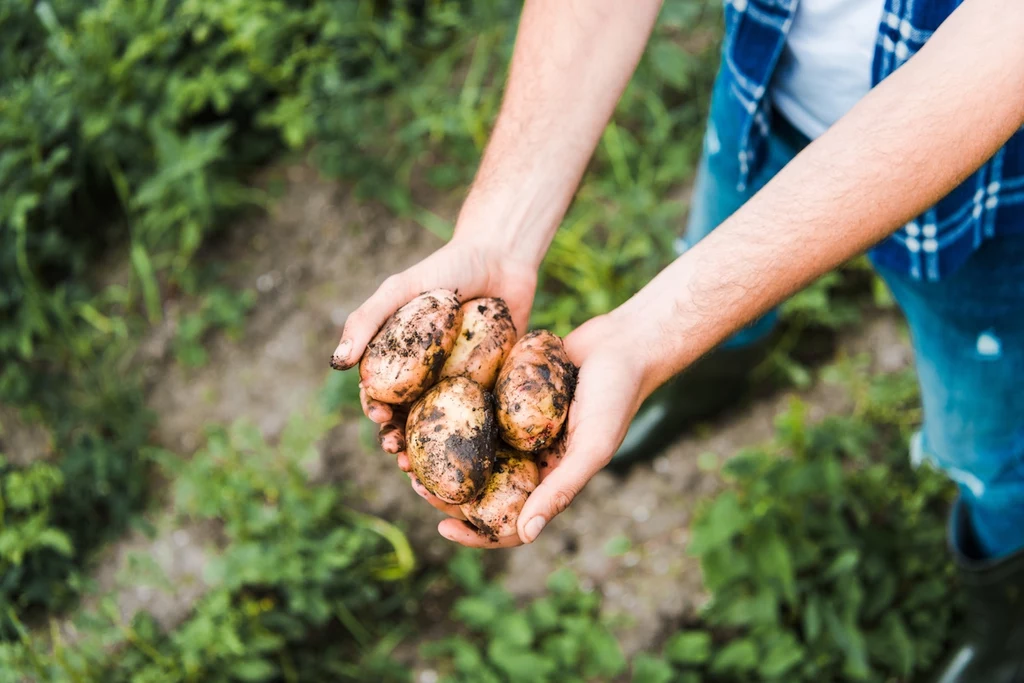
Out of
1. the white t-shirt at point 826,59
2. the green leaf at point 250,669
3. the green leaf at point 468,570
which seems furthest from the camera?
the green leaf at point 468,570

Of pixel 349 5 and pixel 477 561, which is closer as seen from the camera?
pixel 477 561

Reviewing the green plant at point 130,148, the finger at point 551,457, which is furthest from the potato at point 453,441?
the green plant at point 130,148

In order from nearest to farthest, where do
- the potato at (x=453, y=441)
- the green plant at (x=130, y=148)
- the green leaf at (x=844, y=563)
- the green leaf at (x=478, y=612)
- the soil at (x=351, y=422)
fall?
the potato at (x=453, y=441) < the green leaf at (x=844, y=563) < the green leaf at (x=478, y=612) < the soil at (x=351, y=422) < the green plant at (x=130, y=148)

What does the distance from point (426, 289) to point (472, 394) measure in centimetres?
26

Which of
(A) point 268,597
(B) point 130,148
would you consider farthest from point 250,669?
(B) point 130,148

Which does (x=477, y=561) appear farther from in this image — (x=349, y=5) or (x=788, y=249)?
(x=349, y=5)

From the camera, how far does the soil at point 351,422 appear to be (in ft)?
8.41

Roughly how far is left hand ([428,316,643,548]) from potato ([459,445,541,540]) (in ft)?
0.07

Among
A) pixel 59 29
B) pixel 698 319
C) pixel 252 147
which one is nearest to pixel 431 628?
pixel 698 319

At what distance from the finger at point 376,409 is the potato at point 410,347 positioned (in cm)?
2

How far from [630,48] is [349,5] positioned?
2022 mm

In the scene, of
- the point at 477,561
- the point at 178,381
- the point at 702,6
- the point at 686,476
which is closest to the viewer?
the point at 477,561

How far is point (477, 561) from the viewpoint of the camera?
2539 millimetres

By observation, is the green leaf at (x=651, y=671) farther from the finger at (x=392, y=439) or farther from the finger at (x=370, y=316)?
the finger at (x=370, y=316)
